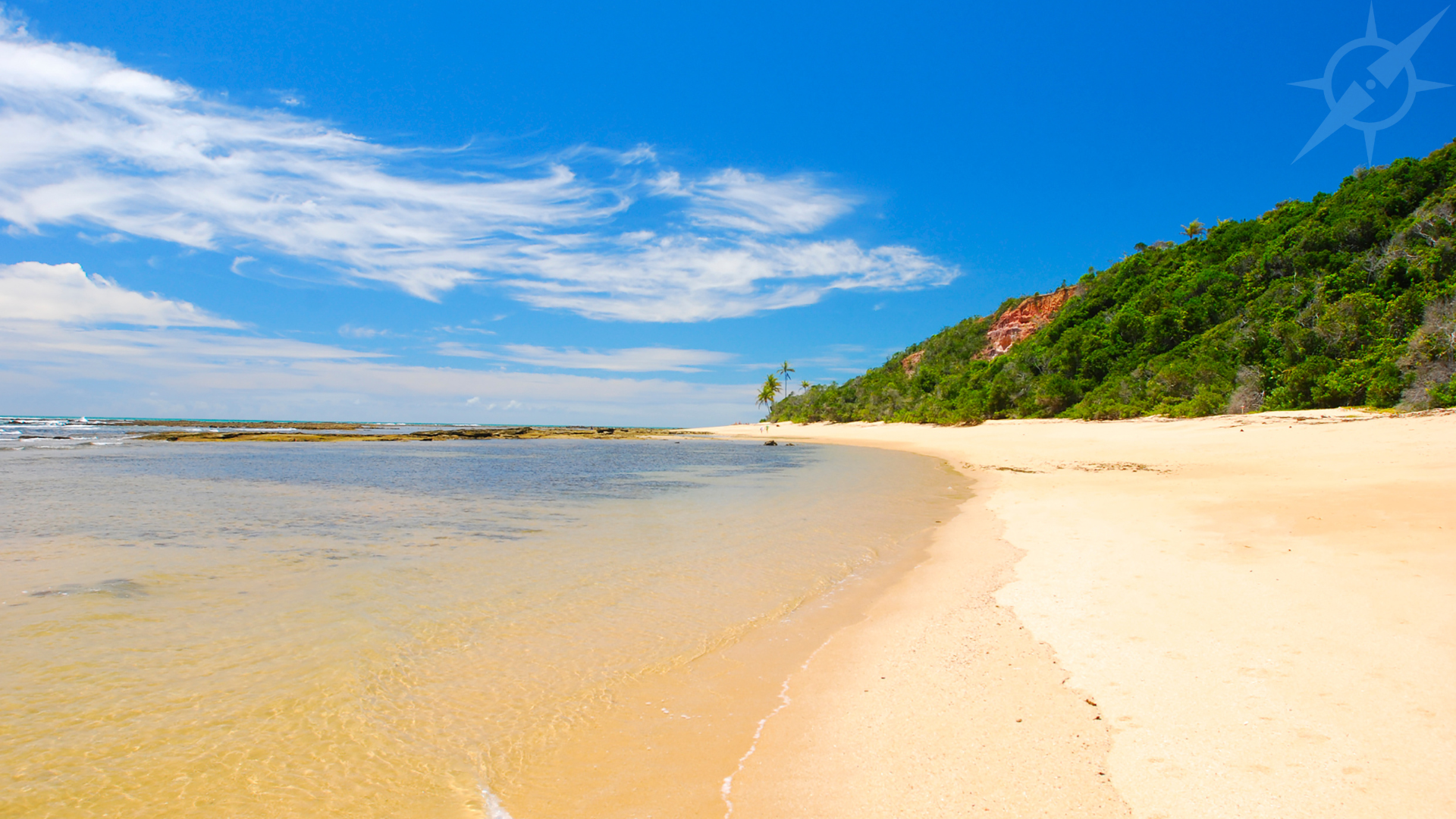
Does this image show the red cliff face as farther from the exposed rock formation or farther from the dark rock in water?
the dark rock in water

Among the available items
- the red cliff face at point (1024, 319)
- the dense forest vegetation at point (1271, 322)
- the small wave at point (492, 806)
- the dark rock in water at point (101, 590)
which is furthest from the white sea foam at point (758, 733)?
the red cliff face at point (1024, 319)

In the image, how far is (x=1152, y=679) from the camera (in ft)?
14.1

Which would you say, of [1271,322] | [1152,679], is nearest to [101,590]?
[1152,679]

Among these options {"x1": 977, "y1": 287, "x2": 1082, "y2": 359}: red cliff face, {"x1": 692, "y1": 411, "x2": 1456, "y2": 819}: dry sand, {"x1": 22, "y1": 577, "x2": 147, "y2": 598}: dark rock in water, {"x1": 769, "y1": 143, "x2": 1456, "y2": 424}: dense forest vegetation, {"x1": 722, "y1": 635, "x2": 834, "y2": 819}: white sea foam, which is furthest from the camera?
{"x1": 977, "y1": 287, "x2": 1082, "y2": 359}: red cliff face

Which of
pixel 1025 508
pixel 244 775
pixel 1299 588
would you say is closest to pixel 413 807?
pixel 244 775

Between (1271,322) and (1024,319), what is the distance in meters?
45.0

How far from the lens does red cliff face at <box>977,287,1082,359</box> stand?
7275 centimetres


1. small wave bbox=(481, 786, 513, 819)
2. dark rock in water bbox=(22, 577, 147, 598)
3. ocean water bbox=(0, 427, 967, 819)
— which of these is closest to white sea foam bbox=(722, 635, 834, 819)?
ocean water bbox=(0, 427, 967, 819)

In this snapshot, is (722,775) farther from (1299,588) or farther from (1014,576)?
(1299,588)

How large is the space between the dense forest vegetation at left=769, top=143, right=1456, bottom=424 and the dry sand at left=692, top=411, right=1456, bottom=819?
18884 millimetres

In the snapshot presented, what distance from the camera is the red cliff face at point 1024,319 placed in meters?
72.8

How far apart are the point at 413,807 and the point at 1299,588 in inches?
294

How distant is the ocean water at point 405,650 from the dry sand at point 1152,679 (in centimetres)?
67

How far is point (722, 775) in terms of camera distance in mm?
3596
